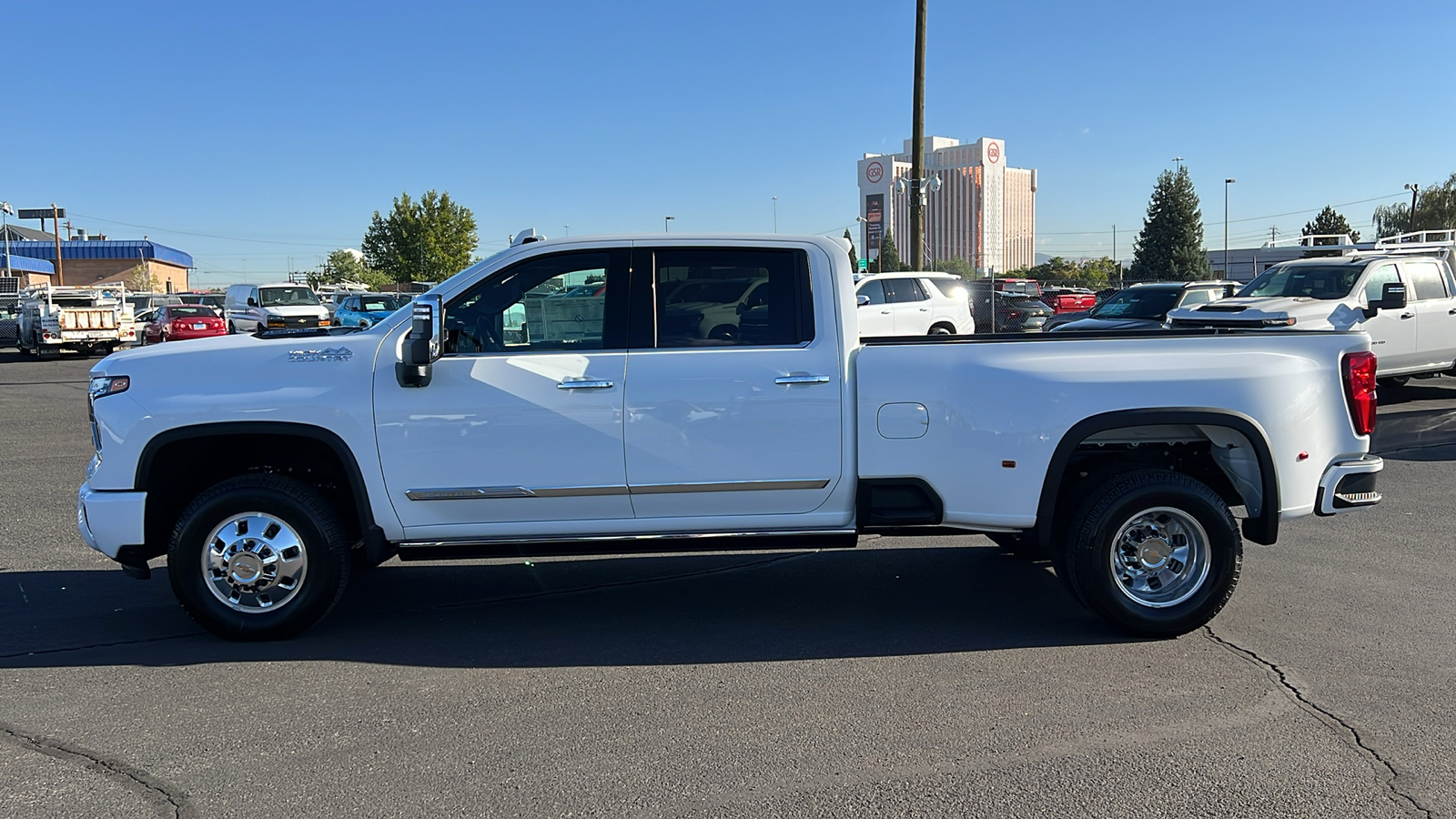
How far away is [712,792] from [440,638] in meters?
2.20

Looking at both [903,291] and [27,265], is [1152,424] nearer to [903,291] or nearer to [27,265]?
[903,291]

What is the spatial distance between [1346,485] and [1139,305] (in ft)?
46.5

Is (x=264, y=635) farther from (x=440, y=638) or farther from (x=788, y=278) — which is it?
(x=788, y=278)

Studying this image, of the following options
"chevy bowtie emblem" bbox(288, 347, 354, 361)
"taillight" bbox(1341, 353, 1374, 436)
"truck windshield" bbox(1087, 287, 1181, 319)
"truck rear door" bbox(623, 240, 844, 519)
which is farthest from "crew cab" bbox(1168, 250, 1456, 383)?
"chevy bowtie emblem" bbox(288, 347, 354, 361)

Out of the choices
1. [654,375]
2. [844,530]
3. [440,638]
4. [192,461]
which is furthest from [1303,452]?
[192,461]

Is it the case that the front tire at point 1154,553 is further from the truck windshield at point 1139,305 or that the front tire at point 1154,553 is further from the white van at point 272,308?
the white van at point 272,308

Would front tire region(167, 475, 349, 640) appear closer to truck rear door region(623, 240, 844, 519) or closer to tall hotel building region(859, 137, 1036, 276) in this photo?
truck rear door region(623, 240, 844, 519)

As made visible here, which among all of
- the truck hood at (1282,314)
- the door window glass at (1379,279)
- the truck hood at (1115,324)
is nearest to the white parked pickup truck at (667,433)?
the truck hood at (1282,314)

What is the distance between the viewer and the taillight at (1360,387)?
5.43m

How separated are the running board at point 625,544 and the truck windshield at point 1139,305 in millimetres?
14463

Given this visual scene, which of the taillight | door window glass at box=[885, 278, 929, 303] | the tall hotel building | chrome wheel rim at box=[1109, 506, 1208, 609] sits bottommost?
chrome wheel rim at box=[1109, 506, 1208, 609]

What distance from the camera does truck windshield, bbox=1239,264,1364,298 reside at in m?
14.2

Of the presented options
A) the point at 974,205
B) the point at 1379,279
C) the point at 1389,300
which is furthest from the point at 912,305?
the point at 974,205

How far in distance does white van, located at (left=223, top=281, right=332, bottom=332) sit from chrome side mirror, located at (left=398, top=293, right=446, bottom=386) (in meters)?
25.9
